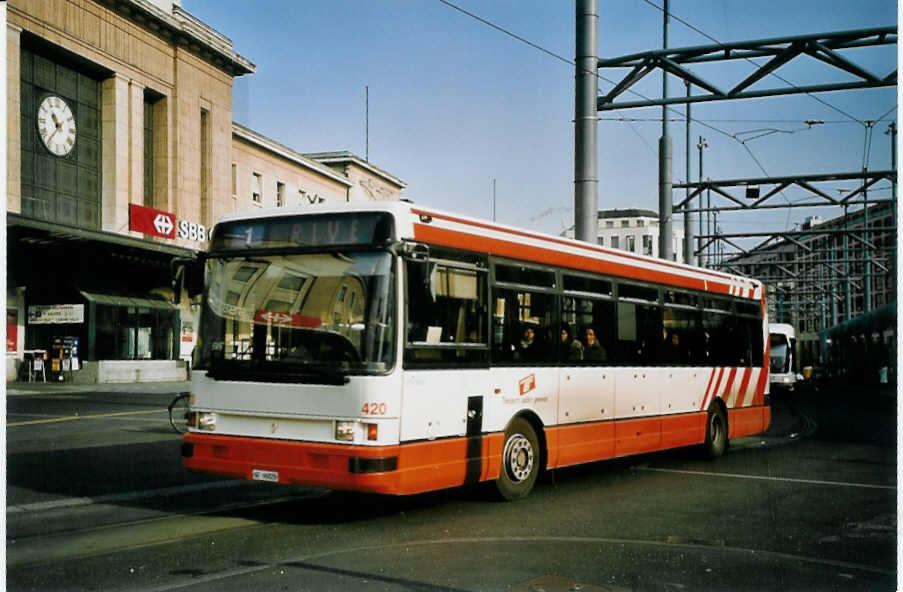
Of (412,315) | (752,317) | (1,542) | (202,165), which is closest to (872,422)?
(752,317)

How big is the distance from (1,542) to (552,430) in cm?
600

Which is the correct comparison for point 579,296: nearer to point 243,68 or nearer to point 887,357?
point 887,357

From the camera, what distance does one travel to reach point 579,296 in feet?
37.9

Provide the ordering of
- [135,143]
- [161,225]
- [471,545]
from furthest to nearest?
1. [161,225]
2. [135,143]
3. [471,545]

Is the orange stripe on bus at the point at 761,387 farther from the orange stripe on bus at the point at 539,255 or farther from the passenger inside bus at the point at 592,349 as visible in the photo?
the passenger inside bus at the point at 592,349

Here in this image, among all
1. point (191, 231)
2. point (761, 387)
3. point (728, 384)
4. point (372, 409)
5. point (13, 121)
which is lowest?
point (761, 387)

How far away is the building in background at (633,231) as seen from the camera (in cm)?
14038

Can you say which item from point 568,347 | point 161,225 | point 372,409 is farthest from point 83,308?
point 372,409

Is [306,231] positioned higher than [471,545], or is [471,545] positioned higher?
[306,231]

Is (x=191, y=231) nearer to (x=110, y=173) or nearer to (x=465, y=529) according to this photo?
(x=110, y=173)

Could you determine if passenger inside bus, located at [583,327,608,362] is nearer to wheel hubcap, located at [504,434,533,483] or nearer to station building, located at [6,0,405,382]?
wheel hubcap, located at [504,434,533,483]

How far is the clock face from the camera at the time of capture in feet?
128

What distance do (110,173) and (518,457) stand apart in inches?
1415

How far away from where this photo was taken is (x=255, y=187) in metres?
56.2
